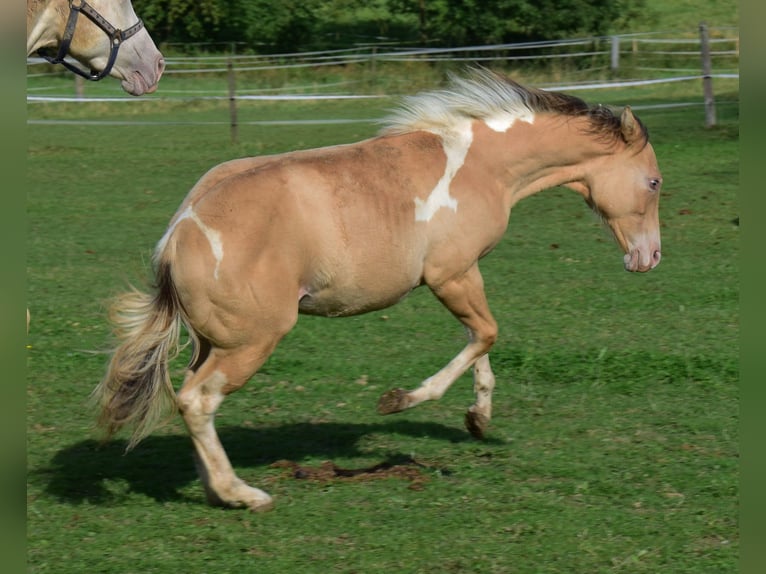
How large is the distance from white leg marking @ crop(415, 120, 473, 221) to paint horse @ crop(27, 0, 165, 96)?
1.48 m

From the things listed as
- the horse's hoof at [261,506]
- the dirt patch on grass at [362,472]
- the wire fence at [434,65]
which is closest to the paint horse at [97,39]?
the horse's hoof at [261,506]

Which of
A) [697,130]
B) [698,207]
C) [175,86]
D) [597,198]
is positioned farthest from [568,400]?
[175,86]

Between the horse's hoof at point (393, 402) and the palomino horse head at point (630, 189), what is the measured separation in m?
1.63

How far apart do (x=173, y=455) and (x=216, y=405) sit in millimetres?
1170

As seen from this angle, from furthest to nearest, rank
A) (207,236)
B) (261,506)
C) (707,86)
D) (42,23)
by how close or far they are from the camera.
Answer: (707,86) → (261,506) → (207,236) → (42,23)

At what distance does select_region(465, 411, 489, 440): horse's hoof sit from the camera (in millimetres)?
5965

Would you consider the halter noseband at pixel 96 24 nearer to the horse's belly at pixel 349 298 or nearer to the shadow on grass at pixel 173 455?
the horse's belly at pixel 349 298

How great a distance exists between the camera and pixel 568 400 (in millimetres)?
6844

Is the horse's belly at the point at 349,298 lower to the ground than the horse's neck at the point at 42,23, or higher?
lower

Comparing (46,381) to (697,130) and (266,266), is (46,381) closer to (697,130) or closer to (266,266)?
(266,266)

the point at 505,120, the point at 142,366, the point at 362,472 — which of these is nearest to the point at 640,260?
the point at 505,120

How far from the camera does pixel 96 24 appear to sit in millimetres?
4523

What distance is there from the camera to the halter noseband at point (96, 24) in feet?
14.5

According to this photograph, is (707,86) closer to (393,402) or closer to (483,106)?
(483,106)
